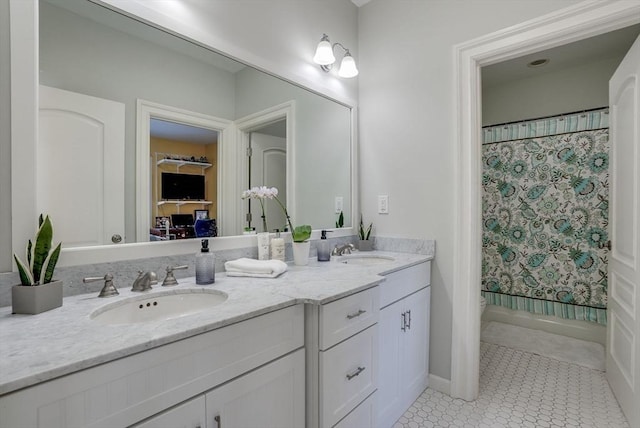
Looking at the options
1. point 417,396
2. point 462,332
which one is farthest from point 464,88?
point 417,396

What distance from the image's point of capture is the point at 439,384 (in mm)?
1963

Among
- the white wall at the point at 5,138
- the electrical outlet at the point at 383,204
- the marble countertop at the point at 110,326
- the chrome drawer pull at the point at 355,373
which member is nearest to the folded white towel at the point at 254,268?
the marble countertop at the point at 110,326

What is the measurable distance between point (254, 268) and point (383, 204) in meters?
1.17

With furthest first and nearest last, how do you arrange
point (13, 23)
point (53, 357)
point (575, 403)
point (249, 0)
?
point (575, 403)
point (249, 0)
point (13, 23)
point (53, 357)

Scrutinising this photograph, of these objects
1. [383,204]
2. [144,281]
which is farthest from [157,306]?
[383,204]

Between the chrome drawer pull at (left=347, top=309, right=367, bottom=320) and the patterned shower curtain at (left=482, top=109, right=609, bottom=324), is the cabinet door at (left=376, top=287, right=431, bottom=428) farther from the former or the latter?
the patterned shower curtain at (left=482, top=109, right=609, bottom=324)

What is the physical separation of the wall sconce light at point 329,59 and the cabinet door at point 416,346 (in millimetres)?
1480

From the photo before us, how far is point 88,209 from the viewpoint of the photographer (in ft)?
3.70

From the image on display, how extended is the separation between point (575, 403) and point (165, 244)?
7.80 ft

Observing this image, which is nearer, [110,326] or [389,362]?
[110,326]

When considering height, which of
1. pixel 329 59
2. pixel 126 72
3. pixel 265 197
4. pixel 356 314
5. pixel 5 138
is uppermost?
pixel 329 59

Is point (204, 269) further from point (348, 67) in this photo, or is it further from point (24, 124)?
point (348, 67)

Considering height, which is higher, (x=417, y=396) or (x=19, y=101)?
(x=19, y=101)

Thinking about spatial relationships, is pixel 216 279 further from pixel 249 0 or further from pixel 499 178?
pixel 499 178
